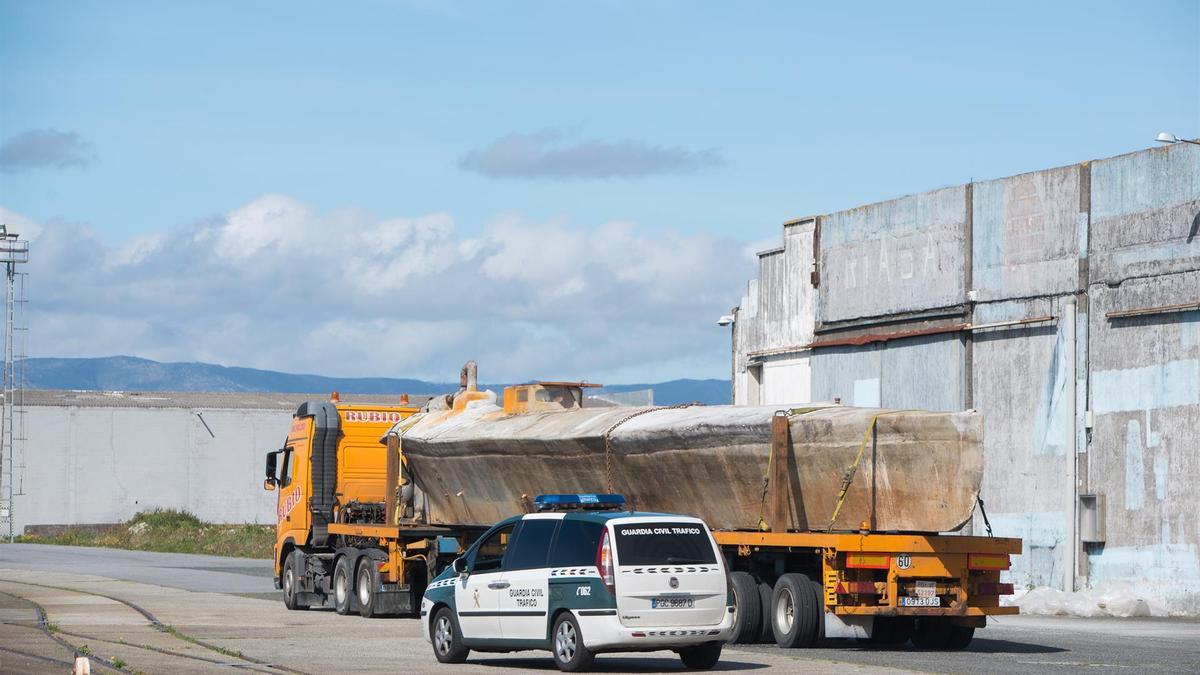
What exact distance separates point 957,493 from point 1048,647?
2.71 meters

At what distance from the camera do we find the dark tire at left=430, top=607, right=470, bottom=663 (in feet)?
66.8

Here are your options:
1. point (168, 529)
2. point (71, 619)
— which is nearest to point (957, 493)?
point (71, 619)

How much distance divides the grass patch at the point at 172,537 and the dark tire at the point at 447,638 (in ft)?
148

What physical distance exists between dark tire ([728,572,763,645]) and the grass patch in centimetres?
4341

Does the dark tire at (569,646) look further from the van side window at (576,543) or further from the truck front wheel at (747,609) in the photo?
the truck front wheel at (747,609)

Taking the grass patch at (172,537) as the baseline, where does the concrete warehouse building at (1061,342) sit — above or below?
above

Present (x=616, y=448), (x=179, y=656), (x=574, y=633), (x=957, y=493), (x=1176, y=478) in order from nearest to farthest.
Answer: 1. (x=574, y=633)
2. (x=179, y=656)
3. (x=957, y=493)
4. (x=616, y=448)
5. (x=1176, y=478)

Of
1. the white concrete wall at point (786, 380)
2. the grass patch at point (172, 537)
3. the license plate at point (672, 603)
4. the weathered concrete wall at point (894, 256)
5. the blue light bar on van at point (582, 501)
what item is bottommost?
the grass patch at point (172, 537)

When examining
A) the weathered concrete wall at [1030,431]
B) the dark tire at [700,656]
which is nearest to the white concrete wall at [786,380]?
the weathered concrete wall at [1030,431]

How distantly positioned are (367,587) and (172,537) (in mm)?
48589

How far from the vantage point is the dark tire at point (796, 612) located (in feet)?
74.2

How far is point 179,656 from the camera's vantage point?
2055 centimetres

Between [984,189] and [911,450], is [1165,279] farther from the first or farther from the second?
[911,450]

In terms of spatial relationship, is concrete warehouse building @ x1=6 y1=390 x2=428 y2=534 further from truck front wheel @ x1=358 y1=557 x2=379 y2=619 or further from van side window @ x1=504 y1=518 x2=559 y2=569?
van side window @ x1=504 y1=518 x2=559 y2=569
